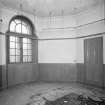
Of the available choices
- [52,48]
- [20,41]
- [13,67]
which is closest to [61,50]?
[52,48]

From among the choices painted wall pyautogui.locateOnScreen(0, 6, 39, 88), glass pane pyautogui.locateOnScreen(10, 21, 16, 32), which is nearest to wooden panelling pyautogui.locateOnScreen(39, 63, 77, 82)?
painted wall pyautogui.locateOnScreen(0, 6, 39, 88)

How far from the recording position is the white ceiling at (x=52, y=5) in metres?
3.48

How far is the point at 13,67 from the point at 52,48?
209 centimetres

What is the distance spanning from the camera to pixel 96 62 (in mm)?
3854

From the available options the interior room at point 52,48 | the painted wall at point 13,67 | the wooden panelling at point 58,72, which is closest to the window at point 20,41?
the interior room at point 52,48

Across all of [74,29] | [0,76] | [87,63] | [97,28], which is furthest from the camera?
[74,29]

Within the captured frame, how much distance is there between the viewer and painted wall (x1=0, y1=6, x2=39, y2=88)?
369cm

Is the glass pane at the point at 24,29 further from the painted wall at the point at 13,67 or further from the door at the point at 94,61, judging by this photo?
the door at the point at 94,61

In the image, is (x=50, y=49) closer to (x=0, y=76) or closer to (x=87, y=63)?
(x=87, y=63)

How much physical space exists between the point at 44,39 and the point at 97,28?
2.57 m

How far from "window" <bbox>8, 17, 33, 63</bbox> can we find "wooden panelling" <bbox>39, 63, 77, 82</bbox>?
94 cm

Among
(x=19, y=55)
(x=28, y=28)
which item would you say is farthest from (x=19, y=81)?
(x=28, y=28)

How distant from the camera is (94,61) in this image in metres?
3.91

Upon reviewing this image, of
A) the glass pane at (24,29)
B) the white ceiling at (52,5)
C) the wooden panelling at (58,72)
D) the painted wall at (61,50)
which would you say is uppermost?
the white ceiling at (52,5)
